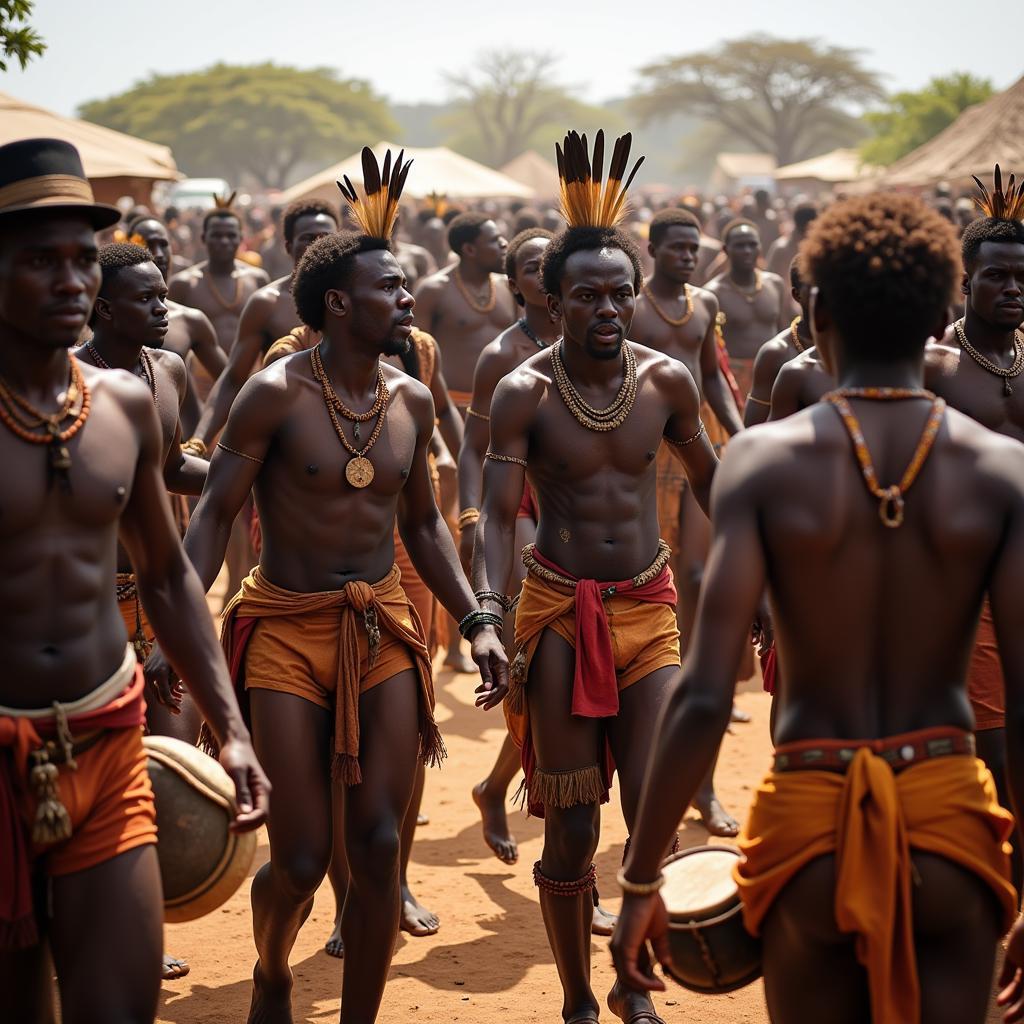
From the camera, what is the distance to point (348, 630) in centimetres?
501

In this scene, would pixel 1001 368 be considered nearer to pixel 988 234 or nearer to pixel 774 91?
pixel 988 234

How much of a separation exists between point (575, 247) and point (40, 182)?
243cm

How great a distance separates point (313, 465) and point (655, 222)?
5.06 m

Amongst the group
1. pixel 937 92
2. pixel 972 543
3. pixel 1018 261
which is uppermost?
pixel 937 92

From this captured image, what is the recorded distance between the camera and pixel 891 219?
3184 mm

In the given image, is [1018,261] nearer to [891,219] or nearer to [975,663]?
[975,663]

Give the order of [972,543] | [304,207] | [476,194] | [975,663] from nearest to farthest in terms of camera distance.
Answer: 1. [972,543]
2. [975,663]
3. [304,207]
4. [476,194]

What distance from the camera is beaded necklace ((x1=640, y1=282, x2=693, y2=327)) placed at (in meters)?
9.07

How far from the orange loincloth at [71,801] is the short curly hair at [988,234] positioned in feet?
11.8

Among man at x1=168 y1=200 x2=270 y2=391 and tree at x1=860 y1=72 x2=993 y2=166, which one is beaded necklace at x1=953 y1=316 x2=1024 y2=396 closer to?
man at x1=168 y1=200 x2=270 y2=391

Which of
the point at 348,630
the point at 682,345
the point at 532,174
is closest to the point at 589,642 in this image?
the point at 348,630

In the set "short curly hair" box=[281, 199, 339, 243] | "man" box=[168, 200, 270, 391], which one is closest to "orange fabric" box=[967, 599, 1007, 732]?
"short curly hair" box=[281, 199, 339, 243]

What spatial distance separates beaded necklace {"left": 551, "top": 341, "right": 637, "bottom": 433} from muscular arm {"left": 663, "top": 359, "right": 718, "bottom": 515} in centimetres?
14

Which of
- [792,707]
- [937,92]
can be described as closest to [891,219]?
[792,707]
